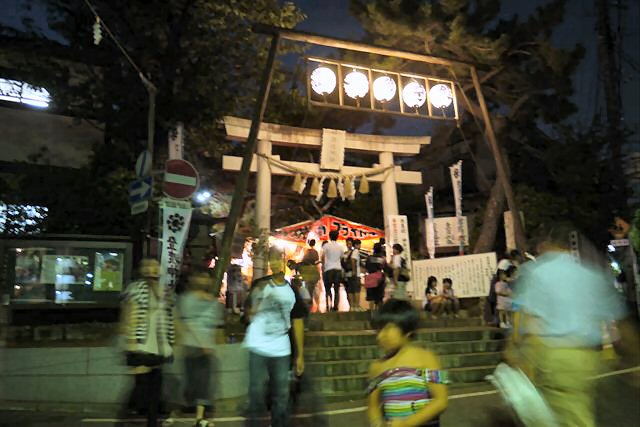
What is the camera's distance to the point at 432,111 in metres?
14.9

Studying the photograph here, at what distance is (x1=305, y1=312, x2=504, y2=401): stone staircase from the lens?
29.6 feet

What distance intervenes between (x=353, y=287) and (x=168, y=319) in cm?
778

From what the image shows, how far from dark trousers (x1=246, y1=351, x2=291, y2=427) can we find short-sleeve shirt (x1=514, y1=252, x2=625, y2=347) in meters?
2.48

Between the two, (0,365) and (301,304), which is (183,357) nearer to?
(301,304)

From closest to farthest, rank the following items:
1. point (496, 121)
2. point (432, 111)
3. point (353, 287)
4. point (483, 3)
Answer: point (353, 287)
point (432, 111)
point (483, 3)
point (496, 121)

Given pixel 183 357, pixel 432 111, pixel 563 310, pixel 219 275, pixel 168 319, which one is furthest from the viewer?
pixel 432 111

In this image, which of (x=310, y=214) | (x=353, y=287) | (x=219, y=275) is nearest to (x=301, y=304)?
(x=219, y=275)

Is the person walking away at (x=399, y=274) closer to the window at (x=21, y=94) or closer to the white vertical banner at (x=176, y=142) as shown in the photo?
the white vertical banner at (x=176, y=142)

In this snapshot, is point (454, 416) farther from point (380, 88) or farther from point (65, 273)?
point (380, 88)

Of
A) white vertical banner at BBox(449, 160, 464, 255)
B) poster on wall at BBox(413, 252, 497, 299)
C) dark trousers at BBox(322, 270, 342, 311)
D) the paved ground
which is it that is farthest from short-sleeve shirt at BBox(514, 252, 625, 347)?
white vertical banner at BBox(449, 160, 464, 255)

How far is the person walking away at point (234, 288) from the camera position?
14422 mm

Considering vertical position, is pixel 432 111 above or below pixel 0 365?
above

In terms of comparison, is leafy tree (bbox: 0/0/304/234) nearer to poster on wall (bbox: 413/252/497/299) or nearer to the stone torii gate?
the stone torii gate

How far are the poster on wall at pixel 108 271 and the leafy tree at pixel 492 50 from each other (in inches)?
400
